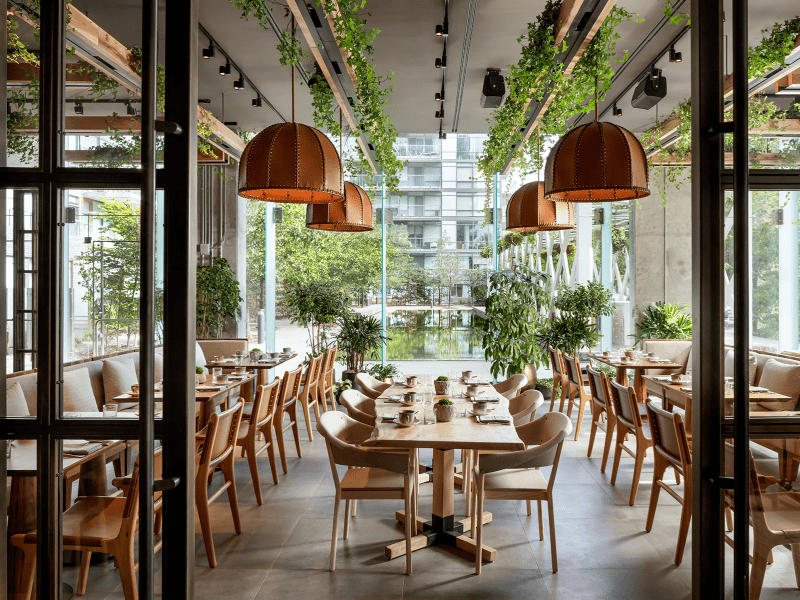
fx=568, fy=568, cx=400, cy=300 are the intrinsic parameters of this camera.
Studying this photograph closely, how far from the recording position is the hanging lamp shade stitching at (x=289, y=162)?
3.42 metres

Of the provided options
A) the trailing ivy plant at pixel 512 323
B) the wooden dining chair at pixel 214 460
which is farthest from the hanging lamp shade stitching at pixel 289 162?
the trailing ivy plant at pixel 512 323

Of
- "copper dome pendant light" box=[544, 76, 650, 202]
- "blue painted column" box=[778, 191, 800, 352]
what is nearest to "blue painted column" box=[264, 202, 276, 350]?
"copper dome pendant light" box=[544, 76, 650, 202]

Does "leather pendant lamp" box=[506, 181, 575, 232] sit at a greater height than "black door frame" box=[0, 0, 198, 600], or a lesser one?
greater

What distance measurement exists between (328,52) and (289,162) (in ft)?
4.14

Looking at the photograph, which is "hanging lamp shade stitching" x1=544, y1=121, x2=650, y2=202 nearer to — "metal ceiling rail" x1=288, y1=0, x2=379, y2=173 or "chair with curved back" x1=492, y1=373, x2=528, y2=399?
"metal ceiling rail" x1=288, y1=0, x2=379, y2=173

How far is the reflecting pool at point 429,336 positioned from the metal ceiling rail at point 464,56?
3.24m

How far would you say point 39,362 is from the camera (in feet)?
5.22

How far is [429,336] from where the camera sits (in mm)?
Result: 9758

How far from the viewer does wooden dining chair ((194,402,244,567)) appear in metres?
3.47

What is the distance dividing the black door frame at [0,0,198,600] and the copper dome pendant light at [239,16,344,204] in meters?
1.77

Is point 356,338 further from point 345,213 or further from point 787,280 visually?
point 787,280

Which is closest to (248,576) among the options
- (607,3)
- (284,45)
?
(284,45)

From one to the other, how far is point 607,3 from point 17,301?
335 centimetres

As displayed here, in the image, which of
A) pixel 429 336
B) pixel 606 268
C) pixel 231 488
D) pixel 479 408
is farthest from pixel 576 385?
pixel 231 488
